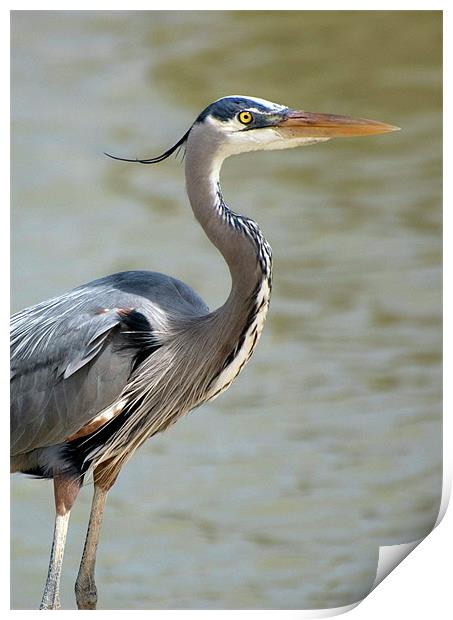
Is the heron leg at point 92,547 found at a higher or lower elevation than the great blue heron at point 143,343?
lower

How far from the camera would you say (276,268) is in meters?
5.75

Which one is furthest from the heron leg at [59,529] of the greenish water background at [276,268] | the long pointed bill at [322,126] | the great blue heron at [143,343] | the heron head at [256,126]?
the long pointed bill at [322,126]

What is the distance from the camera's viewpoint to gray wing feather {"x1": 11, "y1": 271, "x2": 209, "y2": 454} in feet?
8.93

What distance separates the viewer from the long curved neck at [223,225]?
263 centimetres

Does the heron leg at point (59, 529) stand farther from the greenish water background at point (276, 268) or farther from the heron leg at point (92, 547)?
the greenish water background at point (276, 268)

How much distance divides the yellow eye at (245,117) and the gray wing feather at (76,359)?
0.47 m

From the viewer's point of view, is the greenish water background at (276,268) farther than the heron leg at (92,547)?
Yes

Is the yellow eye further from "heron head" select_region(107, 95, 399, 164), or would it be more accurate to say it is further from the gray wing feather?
the gray wing feather

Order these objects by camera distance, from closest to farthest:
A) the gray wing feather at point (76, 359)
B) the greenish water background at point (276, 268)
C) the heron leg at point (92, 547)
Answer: the gray wing feather at point (76, 359) → the heron leg at point (92, 547) → the greenish water background at point (276, 268)

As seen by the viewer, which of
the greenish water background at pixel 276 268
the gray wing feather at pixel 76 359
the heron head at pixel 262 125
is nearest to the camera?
the heron head at pixel 262 125

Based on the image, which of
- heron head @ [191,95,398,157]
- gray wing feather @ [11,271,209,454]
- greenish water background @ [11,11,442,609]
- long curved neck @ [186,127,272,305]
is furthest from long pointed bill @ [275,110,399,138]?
gray wing feather @ [11,271,209,454]

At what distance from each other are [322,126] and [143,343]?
2.07ft

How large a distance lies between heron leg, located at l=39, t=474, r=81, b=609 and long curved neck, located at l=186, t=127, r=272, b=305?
1.95 ft

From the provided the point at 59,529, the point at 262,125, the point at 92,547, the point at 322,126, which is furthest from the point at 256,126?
the point at 92,547
